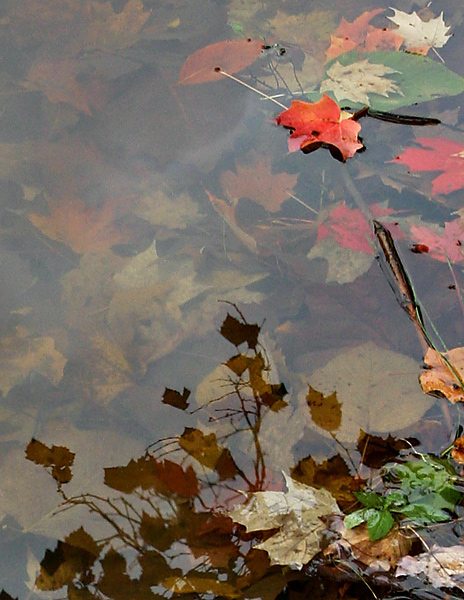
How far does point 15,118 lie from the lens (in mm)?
2049

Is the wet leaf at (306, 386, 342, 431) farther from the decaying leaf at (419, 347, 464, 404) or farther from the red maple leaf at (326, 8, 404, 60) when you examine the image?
the red maple leaf at (326, 8, 404, 60)

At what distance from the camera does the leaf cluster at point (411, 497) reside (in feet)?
4.39

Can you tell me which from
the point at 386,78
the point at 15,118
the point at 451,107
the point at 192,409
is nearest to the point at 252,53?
the point at 386,78

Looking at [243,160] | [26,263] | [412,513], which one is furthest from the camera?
[243,160]

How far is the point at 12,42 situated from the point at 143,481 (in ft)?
5.79

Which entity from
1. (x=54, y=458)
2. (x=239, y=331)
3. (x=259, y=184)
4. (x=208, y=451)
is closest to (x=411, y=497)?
(x=208, y=451)

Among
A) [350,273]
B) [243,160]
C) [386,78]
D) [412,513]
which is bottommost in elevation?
[412,513]

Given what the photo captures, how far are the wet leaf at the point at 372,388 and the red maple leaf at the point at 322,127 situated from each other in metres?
0.71

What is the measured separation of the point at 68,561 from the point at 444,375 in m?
1.05

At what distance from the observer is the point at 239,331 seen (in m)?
1.66

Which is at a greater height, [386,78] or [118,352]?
[386,78]

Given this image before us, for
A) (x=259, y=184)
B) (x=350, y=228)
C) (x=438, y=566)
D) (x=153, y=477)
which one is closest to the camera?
(x=438, y=566)

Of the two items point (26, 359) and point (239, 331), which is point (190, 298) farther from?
point (26, 359)

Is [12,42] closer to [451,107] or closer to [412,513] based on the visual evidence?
[451,107]
